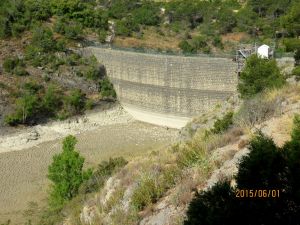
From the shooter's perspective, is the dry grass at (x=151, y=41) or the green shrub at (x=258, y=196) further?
the dry grass at (x=151, y=41)

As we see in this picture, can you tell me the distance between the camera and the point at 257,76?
78.3 feet

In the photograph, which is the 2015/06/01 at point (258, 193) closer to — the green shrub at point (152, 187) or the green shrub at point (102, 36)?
the green shrub at point (152, 187)

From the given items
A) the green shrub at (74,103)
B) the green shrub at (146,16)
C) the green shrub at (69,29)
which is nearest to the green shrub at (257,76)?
the green shrub at (74,103)

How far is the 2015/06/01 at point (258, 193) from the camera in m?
6.15

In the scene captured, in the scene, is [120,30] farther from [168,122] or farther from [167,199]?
[167,199]

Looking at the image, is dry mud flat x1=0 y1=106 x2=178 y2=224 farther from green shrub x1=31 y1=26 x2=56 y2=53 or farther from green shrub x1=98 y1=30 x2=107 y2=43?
green shrub x1=98 y1=30 x2=107 y2=43

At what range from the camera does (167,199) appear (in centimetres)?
917

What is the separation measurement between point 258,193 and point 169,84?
30.7m

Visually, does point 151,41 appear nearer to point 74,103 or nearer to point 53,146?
point 74,103

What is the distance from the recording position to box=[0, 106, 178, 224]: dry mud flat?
26438 mm

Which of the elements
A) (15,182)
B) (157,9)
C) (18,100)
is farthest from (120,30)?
(15,182)

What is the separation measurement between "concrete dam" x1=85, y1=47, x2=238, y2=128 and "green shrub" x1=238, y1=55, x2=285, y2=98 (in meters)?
8.44

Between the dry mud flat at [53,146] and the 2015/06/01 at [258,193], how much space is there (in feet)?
62.5

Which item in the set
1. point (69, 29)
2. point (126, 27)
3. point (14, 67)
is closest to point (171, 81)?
point (14, 67)
